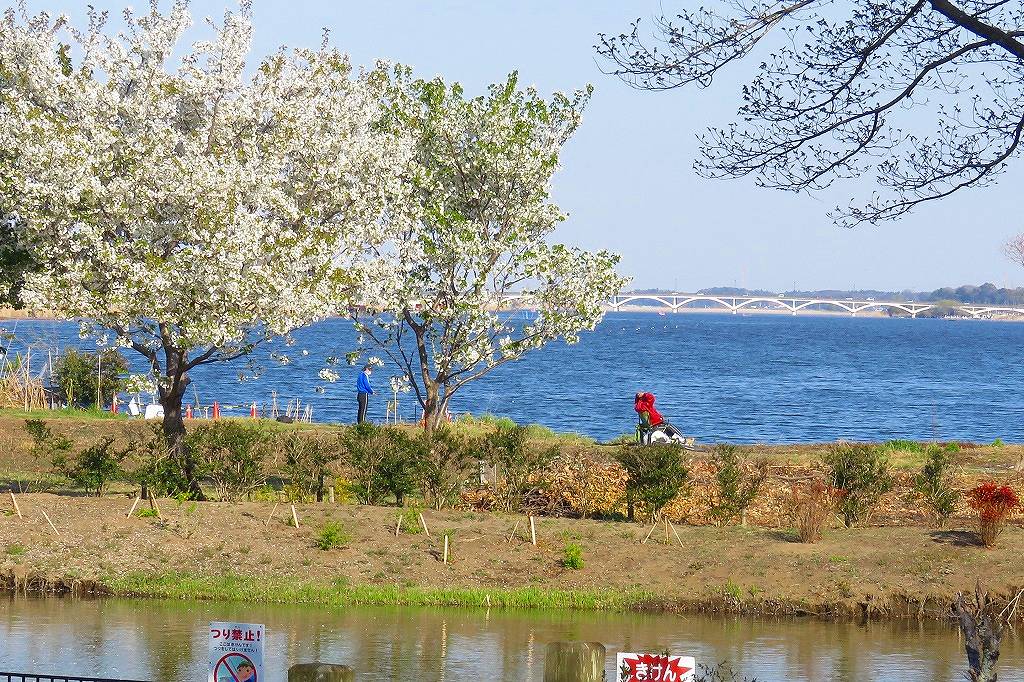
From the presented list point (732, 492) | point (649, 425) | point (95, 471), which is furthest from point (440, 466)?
point (649, 425)

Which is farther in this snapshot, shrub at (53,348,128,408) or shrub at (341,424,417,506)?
shrub at (53,348,128,408)

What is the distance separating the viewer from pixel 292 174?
2356 cm

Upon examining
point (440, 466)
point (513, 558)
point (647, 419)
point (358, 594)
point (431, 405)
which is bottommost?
point (358, 594)

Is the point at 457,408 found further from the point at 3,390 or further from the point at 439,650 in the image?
the point at 439,650

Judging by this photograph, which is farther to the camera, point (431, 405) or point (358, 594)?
point (431, 405)

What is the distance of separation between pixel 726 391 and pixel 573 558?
68.1 metres

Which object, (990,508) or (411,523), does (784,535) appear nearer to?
(990,508)

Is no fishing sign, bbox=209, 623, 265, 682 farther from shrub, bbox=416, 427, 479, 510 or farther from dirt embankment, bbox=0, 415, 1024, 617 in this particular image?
shrub, bbox=416, 427, 479, 510

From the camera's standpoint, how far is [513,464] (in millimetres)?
22922

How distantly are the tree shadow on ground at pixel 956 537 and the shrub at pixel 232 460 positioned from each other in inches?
436

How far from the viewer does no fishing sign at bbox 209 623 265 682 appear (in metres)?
10.1

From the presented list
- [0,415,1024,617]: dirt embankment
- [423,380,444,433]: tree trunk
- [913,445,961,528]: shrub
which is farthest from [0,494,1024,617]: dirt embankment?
[423,380,444,433]: tree trunk

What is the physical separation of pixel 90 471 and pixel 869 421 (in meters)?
53.3

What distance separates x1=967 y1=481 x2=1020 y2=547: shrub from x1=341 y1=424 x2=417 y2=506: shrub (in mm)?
9018
